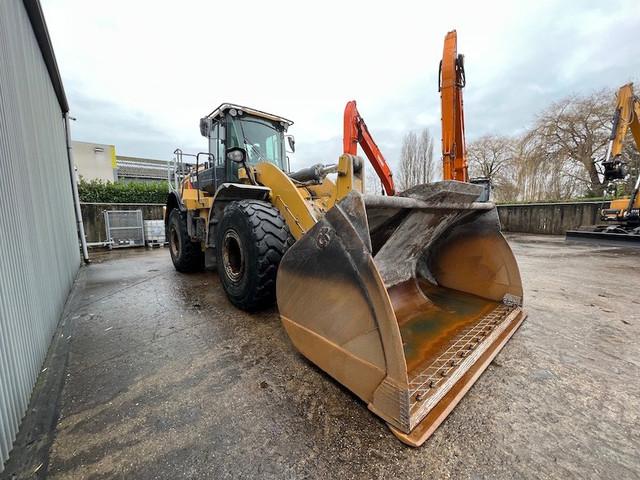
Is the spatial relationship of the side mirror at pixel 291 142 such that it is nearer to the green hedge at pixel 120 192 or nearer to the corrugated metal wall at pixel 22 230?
the corrugated metal wall at pixel 22 230

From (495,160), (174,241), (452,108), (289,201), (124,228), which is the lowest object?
(174,241)

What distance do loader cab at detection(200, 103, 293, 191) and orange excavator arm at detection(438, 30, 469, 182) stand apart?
3.04 meters

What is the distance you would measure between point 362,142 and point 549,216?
1215cm

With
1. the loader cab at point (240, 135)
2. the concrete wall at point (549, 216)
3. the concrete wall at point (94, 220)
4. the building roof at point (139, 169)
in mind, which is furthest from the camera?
the building roof at point (139, 169)

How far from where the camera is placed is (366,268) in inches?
55.7

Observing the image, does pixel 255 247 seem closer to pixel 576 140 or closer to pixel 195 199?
pixel 195 199

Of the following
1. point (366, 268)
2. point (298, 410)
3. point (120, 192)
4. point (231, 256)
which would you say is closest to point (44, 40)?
point (231, 256)

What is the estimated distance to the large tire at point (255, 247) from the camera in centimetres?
260

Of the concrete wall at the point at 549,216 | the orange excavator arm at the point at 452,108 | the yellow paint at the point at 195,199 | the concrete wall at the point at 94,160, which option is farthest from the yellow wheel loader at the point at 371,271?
the concrete wall at the point at 94,160

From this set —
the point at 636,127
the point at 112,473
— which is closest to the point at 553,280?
the point at 112,473

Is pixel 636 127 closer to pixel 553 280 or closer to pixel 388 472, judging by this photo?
pixel 553 280

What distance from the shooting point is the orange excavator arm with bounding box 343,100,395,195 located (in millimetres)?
4305

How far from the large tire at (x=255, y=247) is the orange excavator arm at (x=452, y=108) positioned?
13.0 ft

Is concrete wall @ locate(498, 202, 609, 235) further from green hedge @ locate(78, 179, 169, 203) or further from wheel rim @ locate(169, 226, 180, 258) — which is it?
green hedge @ locate(78, 179, 169, 203)
